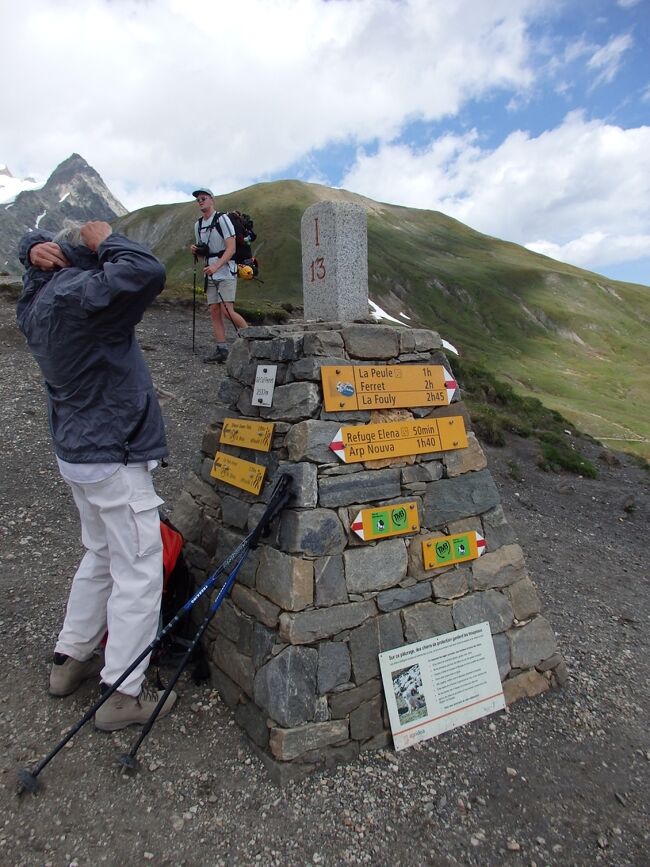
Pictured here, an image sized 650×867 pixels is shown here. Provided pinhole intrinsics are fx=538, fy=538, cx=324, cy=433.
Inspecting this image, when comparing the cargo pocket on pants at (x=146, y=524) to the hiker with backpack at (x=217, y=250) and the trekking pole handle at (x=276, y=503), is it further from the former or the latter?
the hiker with backpack at (x=217, y=250)

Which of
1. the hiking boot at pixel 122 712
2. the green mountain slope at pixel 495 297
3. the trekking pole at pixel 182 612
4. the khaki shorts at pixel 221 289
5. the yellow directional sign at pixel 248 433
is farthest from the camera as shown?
the green mountain slope at pixel 495 297

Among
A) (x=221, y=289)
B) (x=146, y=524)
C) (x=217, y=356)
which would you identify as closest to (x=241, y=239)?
(x=221, y=289)

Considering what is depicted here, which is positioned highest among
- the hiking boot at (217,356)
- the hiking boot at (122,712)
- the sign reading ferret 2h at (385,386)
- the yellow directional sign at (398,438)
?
the hiking boot at (217,356)

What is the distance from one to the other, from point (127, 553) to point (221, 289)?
285 inches

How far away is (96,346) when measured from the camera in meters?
3.64

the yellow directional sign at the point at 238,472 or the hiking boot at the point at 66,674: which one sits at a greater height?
the yellow directional sign at the point at 238,472

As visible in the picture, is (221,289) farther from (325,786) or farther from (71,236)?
(325,786)

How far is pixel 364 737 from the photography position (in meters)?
4.26

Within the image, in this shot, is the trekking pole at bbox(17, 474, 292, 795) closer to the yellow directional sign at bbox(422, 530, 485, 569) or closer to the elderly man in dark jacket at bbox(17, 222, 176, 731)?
the elderly man in dark jacket at bbox(17, 222, 176, 731)

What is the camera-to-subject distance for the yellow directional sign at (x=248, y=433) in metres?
4.53

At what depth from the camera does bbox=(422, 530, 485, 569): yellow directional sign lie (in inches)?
184

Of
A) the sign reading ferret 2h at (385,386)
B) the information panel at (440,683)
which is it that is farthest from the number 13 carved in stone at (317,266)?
the information panel at (440,683)

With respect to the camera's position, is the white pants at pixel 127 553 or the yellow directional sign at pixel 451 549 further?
the yellow directional sign at pixel 451 549

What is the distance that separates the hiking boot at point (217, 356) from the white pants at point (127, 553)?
8.70 metres
